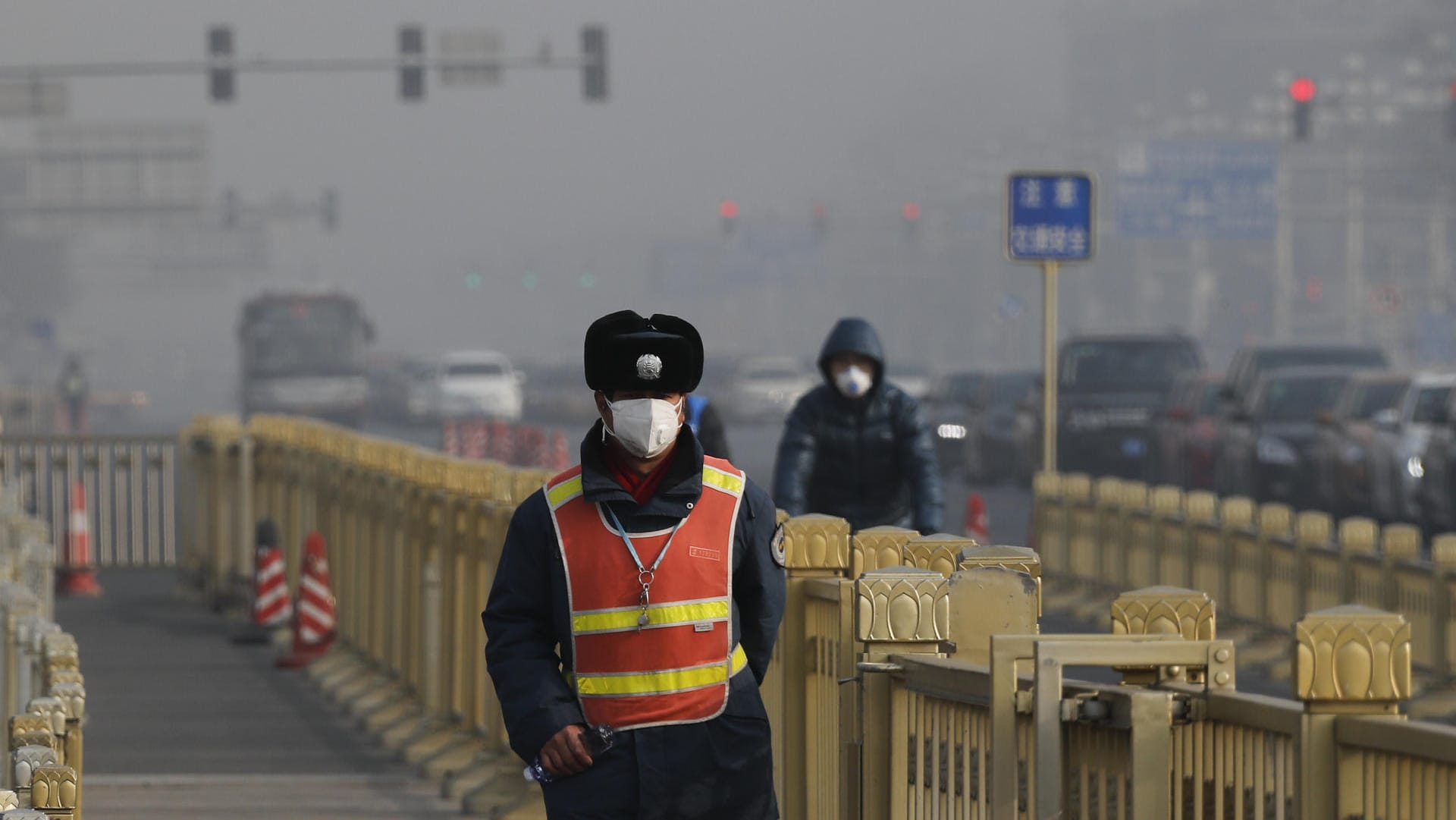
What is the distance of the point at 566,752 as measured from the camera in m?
4.77

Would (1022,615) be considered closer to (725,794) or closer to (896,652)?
(896,652)

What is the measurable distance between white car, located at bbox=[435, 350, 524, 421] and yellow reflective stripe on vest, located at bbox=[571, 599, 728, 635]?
175 feet

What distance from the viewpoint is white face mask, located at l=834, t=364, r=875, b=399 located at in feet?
34.0

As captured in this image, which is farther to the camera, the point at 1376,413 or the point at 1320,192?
the point at 1320,192

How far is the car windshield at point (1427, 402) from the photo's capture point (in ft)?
82.7

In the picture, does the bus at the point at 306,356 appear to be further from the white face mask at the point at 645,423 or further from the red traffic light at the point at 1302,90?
the white face mask at the point at 645,423

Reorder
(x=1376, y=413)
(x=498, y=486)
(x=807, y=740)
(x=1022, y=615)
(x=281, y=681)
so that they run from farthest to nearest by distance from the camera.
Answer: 1. (x=1376, y=413)
2. (x=281, y=681)
3. (x=498, y=486)
4. (x=807, y=740)
5. (x=1022, y=615)

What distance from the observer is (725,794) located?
4.88 meters

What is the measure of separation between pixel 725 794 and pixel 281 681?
35.3 ft

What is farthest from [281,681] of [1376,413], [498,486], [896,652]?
[1376,413]

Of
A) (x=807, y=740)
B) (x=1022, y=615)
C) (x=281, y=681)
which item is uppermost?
(x=1022, y=615)

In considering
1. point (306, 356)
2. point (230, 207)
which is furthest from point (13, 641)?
point (230, 207)

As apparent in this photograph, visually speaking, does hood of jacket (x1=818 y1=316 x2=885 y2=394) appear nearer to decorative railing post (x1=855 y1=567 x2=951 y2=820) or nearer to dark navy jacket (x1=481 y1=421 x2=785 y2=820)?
decorative railing post (x1=855 y1=567 x2=951 y2=820)

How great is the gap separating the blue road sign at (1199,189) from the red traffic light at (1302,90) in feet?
87.3
